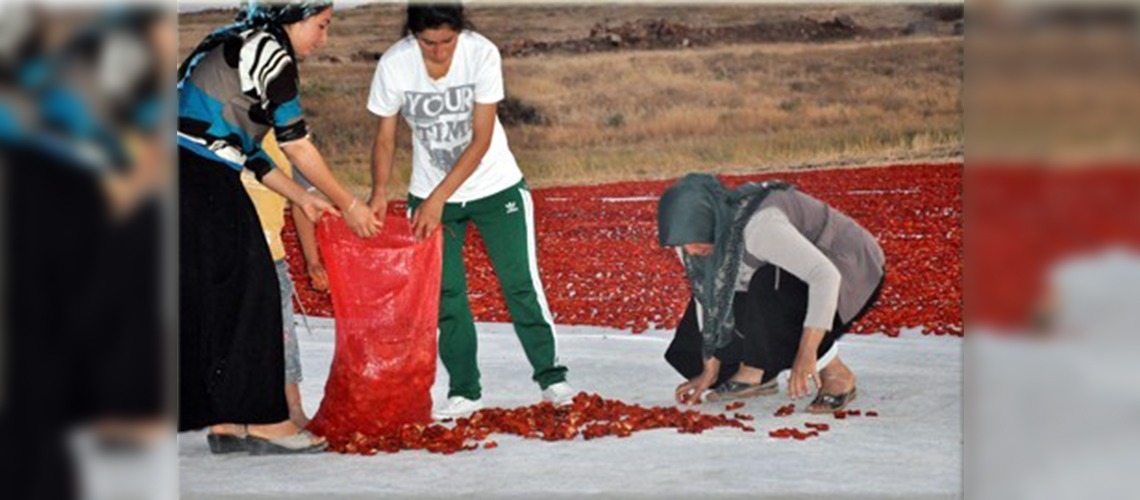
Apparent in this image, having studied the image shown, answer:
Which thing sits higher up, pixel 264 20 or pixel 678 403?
pixel 264 20

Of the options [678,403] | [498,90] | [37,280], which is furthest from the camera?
[678,403]

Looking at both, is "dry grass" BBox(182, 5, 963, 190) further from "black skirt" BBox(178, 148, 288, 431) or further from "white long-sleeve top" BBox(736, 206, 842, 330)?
"black skirt" BBox(178, 148, 288, 431)

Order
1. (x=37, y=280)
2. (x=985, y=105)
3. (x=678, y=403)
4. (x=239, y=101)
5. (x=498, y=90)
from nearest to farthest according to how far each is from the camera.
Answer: (x=37, y=280) → (x=985, y=105) → (x=239, y=101) → (x=498, y=90) → (x=678, y=403)

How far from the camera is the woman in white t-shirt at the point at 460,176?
3.93 metres

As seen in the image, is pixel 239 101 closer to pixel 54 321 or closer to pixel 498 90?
pixel 498 90

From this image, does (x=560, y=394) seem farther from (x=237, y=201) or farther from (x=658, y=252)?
(x=237, y=201)

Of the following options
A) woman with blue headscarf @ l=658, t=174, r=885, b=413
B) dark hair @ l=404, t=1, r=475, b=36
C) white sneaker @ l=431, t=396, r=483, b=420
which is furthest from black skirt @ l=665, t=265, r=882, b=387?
dark hair @ l=404, t=1, r=475, b=36

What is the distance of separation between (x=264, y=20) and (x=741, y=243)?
4.59 feet

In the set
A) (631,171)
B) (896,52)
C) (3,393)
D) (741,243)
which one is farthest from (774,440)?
(3,393)

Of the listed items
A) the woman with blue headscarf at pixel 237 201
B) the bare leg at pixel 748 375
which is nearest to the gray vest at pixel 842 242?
the bare leg at pixel 748 375

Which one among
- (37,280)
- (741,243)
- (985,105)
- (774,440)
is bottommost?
(774,440)

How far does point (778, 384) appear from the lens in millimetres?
4254

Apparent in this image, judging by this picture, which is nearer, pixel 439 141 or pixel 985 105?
pixel 985 105

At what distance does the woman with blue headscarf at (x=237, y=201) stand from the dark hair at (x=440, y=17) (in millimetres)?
267
